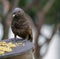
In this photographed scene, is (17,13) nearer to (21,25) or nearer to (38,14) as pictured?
(21,25)

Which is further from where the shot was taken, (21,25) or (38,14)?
(38,14)

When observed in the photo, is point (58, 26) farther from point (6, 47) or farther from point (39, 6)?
point (6, 47)

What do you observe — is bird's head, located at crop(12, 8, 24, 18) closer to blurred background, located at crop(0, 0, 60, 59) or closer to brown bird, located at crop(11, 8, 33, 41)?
brown bird, located at crop(11, 8, 33, 41)

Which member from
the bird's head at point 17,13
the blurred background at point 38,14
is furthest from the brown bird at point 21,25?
the blurred background at point 38,14

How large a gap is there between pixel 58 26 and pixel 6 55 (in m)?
2.47

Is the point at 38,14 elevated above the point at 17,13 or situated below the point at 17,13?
below

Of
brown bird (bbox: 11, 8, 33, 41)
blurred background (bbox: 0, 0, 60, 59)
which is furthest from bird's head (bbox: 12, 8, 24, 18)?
blurred background (bbox: 0, 0, 60, 59)

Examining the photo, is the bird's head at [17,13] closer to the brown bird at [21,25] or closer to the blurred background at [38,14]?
the brown bird at [21,25]

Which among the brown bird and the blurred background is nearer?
the brown bird

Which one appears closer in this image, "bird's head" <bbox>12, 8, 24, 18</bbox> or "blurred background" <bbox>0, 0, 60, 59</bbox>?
"bird's head" <bbox>12, 8, 24, 18</bbox>

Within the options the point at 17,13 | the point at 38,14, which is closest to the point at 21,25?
the point at 17,13

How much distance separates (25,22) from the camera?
98.7 inches

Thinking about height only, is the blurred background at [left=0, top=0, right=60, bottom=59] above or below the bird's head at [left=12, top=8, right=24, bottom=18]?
below

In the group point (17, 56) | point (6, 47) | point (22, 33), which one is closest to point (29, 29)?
point (22, 33)
